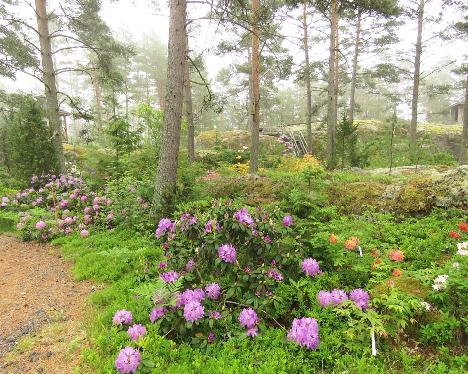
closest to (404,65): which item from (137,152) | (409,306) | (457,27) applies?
(457,27)

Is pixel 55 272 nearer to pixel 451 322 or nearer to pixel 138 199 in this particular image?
pixel 138 199

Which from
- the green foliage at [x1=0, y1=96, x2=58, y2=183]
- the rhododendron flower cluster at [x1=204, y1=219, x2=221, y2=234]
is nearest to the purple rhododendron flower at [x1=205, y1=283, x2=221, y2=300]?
the rhododendron flower cluster at [x1=204, y1=219, x2=221, y2=234]

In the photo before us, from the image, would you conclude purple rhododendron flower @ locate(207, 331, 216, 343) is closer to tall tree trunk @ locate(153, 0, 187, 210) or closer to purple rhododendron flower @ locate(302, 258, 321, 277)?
purple rhododendron flower @ locate(302, 258, 321, 277)

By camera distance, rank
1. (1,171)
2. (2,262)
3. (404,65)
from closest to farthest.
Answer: (2,262), (1,171), (404,65)

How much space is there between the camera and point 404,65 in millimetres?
65625

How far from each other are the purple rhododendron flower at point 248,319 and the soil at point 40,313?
5.52ft

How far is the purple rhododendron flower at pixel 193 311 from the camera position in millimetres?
3002

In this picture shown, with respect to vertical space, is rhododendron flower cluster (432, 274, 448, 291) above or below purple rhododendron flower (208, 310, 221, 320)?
above

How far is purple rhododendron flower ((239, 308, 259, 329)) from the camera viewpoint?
306 centimetres

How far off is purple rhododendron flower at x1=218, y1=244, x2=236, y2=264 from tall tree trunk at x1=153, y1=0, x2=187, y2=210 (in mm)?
3278

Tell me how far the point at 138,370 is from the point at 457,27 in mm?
19690

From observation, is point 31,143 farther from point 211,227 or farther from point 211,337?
point 211,337

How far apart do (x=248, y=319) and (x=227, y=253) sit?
2.32 ft

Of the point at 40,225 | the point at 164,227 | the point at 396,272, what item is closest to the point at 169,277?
the point at 164,227
